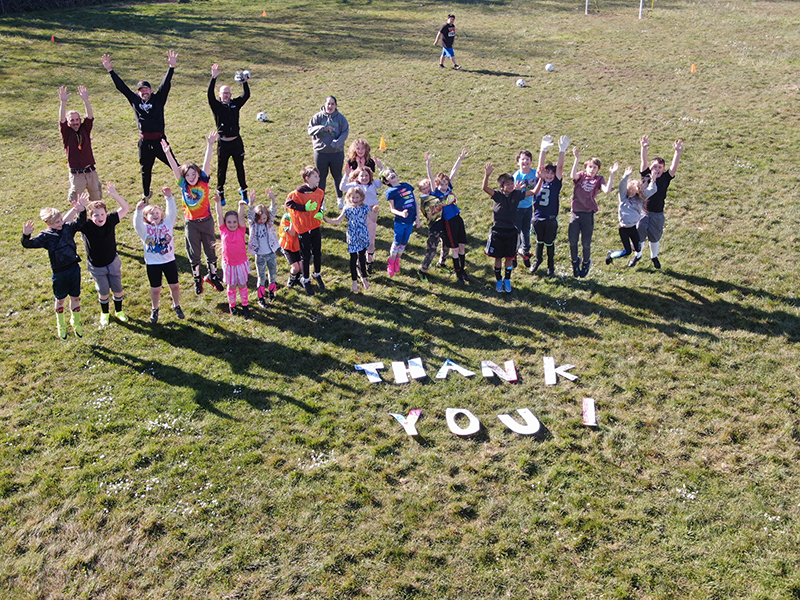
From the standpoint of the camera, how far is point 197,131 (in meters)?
18.5

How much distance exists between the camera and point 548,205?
1039 centimetres

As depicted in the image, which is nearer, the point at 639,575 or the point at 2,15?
the point at 639,575

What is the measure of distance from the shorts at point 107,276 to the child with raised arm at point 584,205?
7.37 metres

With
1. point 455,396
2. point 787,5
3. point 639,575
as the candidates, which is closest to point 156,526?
point 455,396

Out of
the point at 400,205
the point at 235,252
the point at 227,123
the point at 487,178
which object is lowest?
the point at 235,252

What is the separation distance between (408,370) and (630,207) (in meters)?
5.08

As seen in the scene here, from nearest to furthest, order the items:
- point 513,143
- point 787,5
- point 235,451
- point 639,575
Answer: point 639,575 → point 235,451 → point 513,143 → point 787,5

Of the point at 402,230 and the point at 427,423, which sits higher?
the point at 402,230

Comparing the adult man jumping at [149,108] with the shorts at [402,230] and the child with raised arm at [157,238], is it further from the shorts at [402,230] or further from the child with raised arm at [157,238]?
the shorts at [402,230]

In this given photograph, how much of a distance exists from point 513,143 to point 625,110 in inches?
199

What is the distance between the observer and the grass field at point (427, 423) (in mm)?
5883

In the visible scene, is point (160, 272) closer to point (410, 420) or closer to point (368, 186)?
point (368, 186)

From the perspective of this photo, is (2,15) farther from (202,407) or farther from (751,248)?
(751,248)

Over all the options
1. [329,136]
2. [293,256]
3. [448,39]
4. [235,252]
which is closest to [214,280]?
[235,252]
